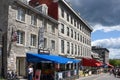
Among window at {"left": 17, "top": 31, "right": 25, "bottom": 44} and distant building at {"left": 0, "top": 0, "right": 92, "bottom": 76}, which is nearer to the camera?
distant building at {"left": 0, "top": 0, "right": 92, "bottom": 76}

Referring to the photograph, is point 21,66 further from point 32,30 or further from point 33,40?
point 32,30

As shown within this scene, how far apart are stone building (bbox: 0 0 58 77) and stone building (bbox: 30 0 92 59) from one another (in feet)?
15.9

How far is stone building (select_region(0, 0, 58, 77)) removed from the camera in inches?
1208

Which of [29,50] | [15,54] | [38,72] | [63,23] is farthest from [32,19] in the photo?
[63,23]

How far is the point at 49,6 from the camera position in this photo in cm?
4803

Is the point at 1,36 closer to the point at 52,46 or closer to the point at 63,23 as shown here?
the point at 52,46

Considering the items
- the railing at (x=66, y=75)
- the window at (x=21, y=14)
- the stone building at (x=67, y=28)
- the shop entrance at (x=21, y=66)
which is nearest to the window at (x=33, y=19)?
the window at (x=21, y=14)

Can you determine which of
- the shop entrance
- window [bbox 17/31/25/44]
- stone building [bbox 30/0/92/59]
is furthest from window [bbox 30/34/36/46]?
stone building [bbox 30/0/92/59]

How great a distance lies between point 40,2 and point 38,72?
2107cm

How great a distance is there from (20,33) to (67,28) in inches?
751

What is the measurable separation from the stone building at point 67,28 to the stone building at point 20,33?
4.86 metres

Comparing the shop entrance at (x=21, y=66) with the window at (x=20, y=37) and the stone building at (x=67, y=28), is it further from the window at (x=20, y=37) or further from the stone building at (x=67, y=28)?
the stone building at (x=67, y=28)

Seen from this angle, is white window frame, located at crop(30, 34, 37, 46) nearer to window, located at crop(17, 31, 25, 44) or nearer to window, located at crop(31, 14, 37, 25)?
window, located at crop(31, 14, 37, 25)

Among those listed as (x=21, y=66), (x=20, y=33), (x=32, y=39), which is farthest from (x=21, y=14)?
(x=21, y=66)
